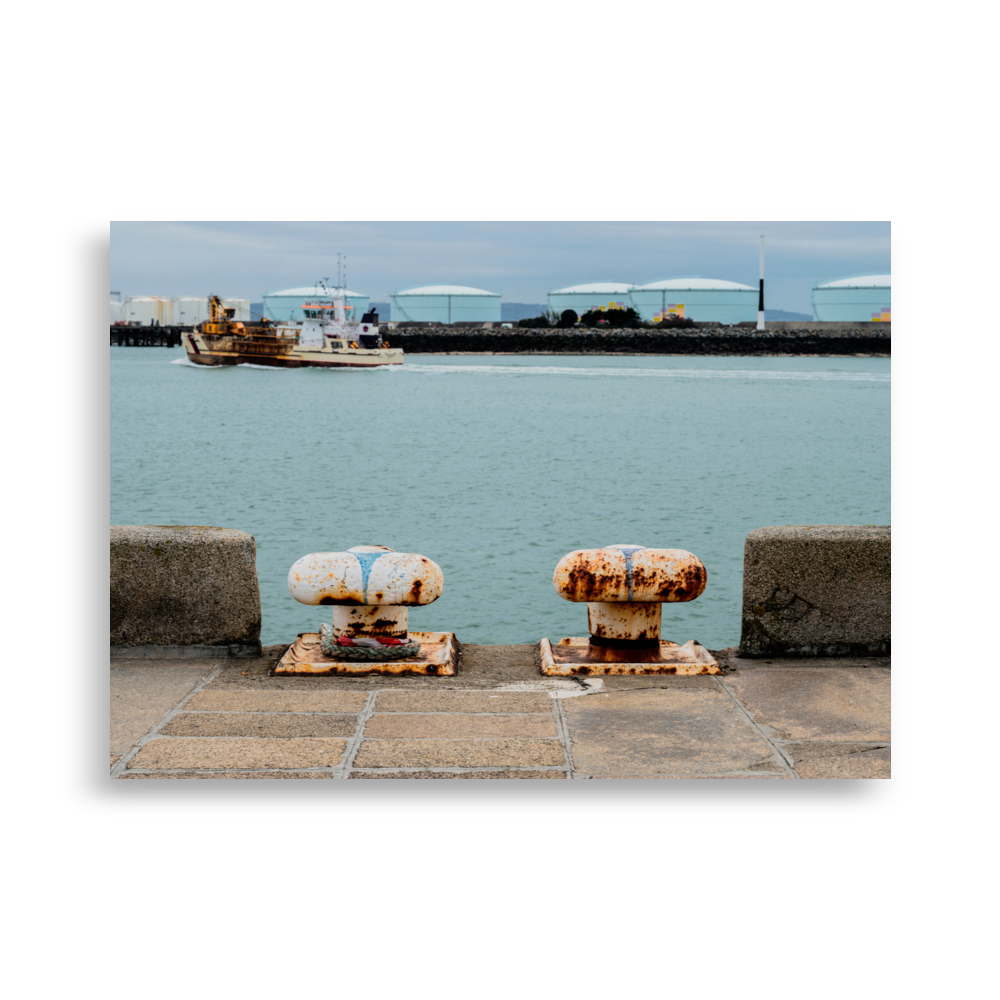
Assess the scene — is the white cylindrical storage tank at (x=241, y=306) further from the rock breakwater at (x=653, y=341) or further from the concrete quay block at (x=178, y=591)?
the concrete quay block at (x=178, y=591)

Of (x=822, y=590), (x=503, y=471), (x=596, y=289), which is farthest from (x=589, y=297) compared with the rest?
(x=822, y=590)

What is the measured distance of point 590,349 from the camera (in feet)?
Result: 315

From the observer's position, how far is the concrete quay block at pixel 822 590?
5195 millimetres

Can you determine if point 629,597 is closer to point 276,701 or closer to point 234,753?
point 276,701

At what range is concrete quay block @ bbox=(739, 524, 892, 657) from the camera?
5.20m

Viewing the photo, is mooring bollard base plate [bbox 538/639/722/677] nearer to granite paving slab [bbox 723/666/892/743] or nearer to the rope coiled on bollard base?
granite paving slab [bbox 723/666/892/743]

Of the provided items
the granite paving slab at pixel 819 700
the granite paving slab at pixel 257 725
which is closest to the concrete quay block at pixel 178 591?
the granite paving slab at pixel 257 725

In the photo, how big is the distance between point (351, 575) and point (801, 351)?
305 feet

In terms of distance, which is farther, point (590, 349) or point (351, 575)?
point (590, 349)

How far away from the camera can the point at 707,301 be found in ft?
350

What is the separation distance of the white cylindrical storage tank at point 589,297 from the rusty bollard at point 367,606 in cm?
10946

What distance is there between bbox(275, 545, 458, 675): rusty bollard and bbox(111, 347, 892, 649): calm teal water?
7.33 feet
